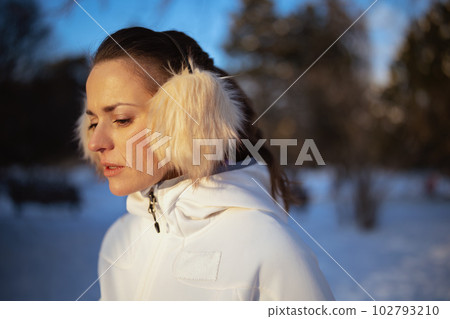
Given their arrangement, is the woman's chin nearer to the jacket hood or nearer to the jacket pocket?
Result: the jacket hood

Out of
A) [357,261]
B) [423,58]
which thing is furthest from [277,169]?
[423,58]

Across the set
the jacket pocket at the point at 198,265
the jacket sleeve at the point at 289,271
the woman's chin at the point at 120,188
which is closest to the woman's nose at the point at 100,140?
the woman's chin at the point at 120,188

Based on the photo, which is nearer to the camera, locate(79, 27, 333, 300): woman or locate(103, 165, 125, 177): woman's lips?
locate(79, 27, 333, 300): woman

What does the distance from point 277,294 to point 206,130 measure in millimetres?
463

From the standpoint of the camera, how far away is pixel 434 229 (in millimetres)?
5422

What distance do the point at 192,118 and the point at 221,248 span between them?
359mm

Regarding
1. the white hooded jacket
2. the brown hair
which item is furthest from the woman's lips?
the brown hair

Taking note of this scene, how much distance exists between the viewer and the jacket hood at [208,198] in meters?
0.83

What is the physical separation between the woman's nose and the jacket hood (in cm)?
19

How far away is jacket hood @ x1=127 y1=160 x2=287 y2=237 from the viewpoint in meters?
0.83

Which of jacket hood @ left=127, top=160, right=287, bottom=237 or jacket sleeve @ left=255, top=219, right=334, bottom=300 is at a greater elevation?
jacket hood @ left=127, top=160, right=287, bottom=237

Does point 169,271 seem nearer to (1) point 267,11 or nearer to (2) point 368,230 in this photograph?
(2) point 368,230

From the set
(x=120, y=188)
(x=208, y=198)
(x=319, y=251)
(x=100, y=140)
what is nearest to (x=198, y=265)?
(x=208, y=198)

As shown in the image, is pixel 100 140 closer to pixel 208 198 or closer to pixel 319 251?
pixel 208 198
